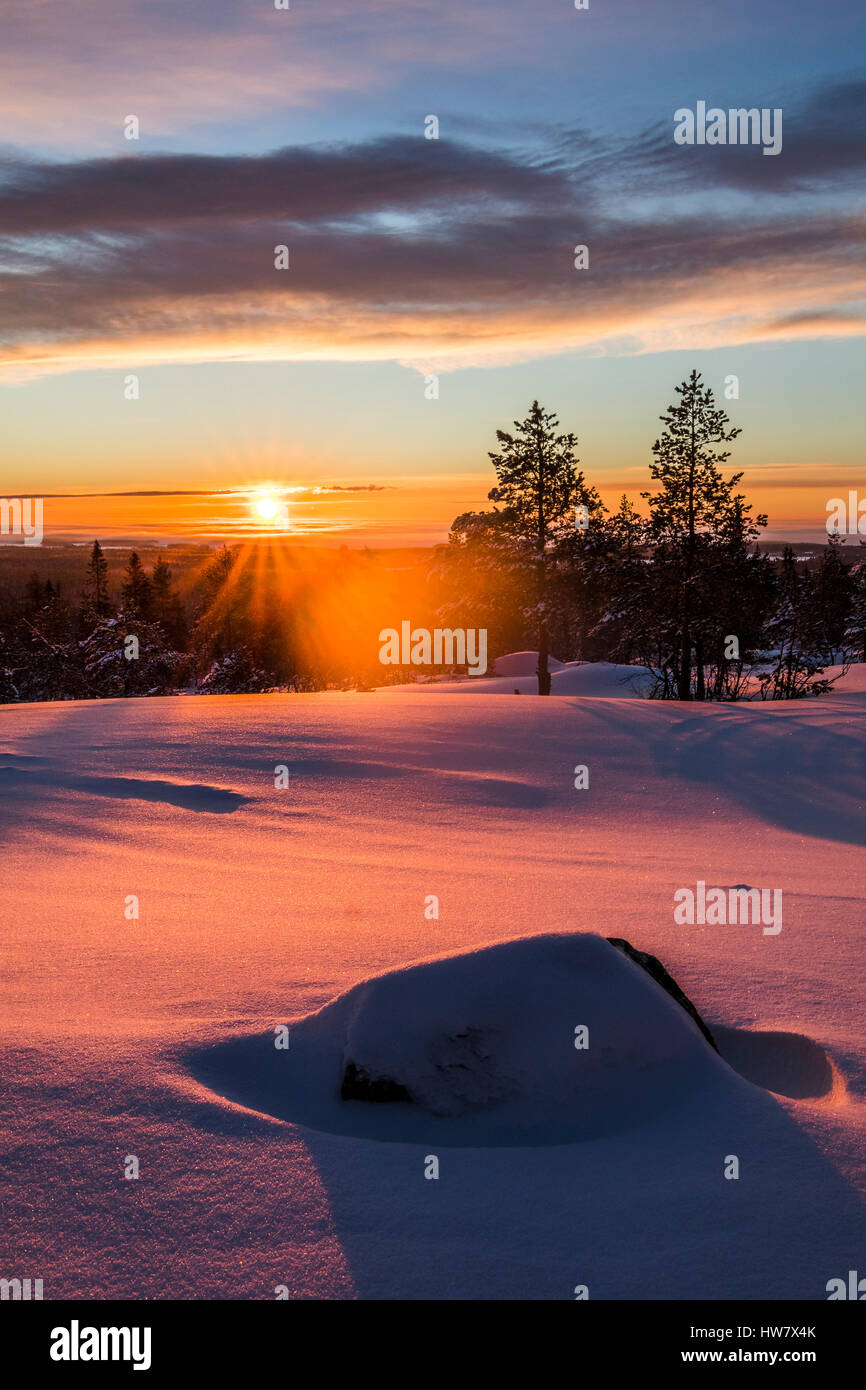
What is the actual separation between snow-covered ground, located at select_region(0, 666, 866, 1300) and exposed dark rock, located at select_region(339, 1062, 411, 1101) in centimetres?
4

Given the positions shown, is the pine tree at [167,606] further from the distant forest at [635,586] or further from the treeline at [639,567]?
the treeline at [639,567]

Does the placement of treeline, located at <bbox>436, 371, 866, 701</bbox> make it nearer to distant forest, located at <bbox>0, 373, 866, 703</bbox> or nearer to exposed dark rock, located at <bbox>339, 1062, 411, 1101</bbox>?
distant forest, located at <bbox>0, 373, 866, 703</bbox>

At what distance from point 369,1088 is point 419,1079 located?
0.65 ft

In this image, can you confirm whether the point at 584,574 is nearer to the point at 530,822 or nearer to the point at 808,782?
the point at 808,782

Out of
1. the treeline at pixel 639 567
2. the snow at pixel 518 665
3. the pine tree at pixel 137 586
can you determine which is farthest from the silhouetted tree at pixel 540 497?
the pine tree at pixel 137 586

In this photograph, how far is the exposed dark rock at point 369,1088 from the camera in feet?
10.7

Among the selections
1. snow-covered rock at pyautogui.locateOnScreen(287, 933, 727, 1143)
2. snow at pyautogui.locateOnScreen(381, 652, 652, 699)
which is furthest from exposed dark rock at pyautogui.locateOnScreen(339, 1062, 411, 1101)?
snow at pyautogui.locateOnScreen(381, 652, 652, 699)

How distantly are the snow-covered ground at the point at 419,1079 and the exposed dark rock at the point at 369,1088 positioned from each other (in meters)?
0.04

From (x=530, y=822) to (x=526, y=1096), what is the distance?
6316 mm

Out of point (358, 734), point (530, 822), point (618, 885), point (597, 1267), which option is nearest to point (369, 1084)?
point (597, 1267)

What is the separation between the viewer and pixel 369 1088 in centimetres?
327

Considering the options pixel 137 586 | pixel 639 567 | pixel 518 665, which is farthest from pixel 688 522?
pixel 137 586

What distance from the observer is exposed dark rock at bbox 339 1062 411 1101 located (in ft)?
10.7

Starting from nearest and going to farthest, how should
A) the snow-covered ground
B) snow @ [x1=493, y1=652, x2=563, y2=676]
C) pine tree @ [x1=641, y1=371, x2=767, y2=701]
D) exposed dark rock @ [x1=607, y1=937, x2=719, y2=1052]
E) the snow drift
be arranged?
the snow-covered ground, the snow drift, exposed dark rock @ [x1=607, y1=937, x2=719, y2=1052], pine tree @ [x1=641, y1=371, x2=767, y2=701], snow @ [x1=493, y1=652, x2=563, y2=676]
